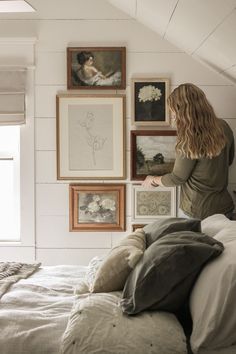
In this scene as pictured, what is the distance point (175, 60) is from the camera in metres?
3.43

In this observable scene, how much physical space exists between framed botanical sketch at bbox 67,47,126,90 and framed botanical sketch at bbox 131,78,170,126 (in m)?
0.12

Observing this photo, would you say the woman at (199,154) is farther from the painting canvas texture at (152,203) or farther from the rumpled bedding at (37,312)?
the rumpled bedding at (37,312)

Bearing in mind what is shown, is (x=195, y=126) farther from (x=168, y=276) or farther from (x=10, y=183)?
(x=10, y=183)

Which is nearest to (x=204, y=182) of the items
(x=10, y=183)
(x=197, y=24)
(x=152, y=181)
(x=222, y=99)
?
(x=152, y=181)

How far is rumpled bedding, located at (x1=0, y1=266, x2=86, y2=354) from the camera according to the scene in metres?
1.68

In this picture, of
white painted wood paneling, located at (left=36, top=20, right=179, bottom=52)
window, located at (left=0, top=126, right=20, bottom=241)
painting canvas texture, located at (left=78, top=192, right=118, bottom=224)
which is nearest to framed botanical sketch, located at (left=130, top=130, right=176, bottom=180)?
painting canvas texture, located at (left=78, top=192, right=118, bottom=224)

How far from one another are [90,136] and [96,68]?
0.48 meters

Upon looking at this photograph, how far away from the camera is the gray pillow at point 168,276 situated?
5.78 ft

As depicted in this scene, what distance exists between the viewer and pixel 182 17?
7.84 feet

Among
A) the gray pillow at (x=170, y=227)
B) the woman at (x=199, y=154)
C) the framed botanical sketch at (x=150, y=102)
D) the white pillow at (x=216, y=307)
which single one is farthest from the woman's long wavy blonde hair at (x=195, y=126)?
the white pillow at (x=216, y=307)

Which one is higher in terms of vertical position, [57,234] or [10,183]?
[10,183]

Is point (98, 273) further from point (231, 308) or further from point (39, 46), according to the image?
point (39, 46)

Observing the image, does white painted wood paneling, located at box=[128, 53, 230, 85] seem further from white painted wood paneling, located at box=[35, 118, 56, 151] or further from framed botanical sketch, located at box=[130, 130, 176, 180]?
white painted wood paneling, located at box=[35, 118, 56, 151]

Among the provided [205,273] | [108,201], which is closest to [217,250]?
[205,273]
